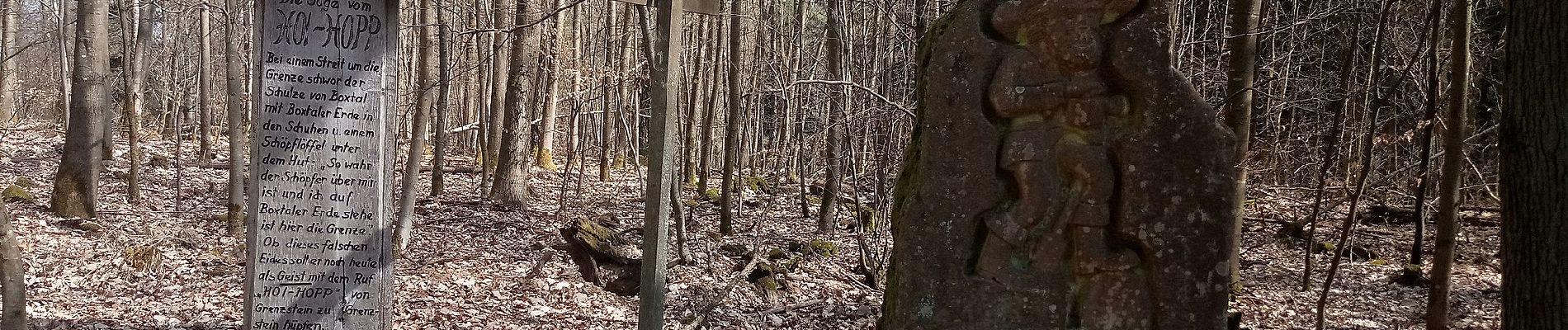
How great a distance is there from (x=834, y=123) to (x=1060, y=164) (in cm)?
687

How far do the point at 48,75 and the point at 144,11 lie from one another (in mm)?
3256

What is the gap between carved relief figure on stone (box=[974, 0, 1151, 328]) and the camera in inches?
157

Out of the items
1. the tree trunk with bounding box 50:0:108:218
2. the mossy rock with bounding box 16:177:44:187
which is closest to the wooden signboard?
the tree trunk with bounding box 50:0:108:218

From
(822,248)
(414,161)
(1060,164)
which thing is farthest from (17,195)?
(1060,164)

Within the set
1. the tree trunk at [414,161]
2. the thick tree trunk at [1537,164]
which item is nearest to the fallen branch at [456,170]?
the tree trunk at [414,161]

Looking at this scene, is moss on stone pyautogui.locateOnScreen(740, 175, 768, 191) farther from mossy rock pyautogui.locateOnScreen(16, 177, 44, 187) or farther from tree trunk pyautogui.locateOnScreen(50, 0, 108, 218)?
mossy rock pyautogui.locateOnScreen(16, 177, 44, 187)

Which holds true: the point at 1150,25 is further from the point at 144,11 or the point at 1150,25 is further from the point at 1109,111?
the point at 144,11

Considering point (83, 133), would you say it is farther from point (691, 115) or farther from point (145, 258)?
point (691, 115)

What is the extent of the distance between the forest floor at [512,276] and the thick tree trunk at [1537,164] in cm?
392

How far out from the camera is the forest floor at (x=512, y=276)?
23.8 feet

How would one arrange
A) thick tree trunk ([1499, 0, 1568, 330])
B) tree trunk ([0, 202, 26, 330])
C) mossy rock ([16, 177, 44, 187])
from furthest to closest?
mossy rock ([16, 177, 44, 187]), tree trunk ([0, 202, 26, 330]), thick tree trunk ([1499, 0, 1568, 330])

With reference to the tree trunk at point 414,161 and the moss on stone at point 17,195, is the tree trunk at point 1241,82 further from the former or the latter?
the moss on stone at point 17,195

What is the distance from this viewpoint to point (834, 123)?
1089 cm

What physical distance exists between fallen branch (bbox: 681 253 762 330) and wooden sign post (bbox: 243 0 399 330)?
3822mm
